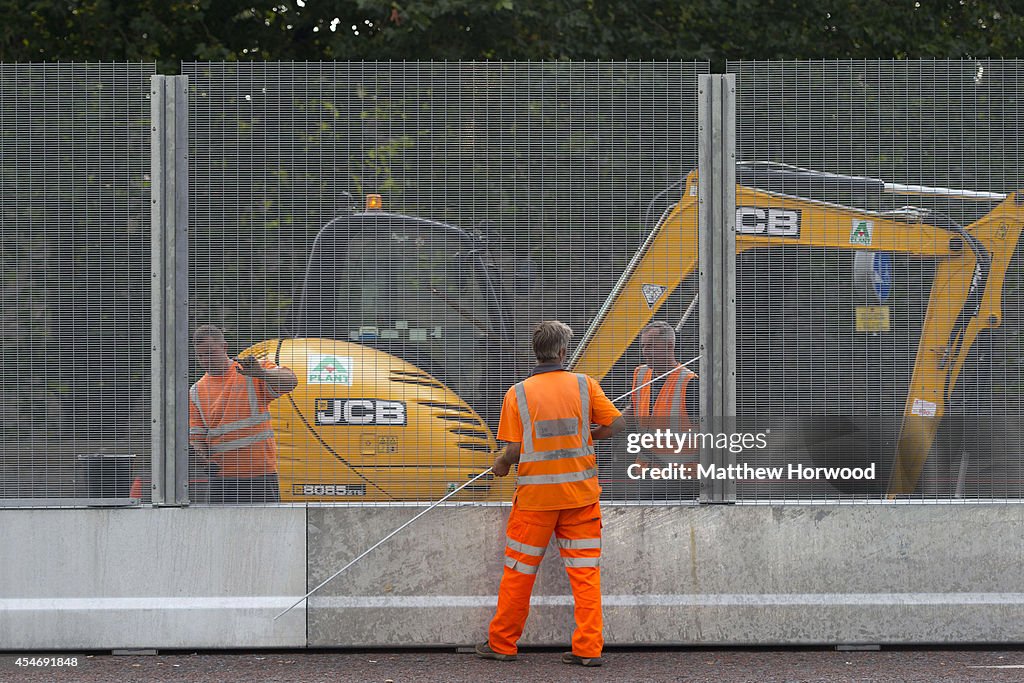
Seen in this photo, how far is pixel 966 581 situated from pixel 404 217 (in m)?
3.70

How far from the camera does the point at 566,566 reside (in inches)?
275

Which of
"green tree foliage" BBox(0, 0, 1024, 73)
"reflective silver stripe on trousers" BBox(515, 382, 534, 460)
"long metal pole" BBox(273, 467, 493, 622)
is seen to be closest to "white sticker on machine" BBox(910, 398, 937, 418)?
"reflective silver stripe on trousers" BBox(515, 382, 534, 460)

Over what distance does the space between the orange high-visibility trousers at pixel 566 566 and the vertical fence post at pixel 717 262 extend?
2.74ft

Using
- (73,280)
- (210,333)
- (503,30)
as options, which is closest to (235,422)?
(210,333)

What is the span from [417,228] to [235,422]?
4.87 feet

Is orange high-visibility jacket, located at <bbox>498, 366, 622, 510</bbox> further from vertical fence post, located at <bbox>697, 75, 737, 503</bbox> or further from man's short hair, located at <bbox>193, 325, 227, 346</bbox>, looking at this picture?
man's short hair, located at <bbox>193, 325, 227, 346</bbox>

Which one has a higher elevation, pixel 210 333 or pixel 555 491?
pixel 210 333

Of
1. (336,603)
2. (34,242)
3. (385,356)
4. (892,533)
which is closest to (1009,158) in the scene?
(892,533)

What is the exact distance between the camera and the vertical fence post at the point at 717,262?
7.37 metres

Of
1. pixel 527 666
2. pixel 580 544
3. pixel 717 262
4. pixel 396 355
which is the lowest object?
pixel 527 666

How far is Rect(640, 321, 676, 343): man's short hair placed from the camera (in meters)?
7.38

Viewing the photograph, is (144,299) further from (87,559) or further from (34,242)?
(87,559)

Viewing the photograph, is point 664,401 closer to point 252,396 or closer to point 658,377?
point 658,377

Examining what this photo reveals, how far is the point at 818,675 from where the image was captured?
265 inches
